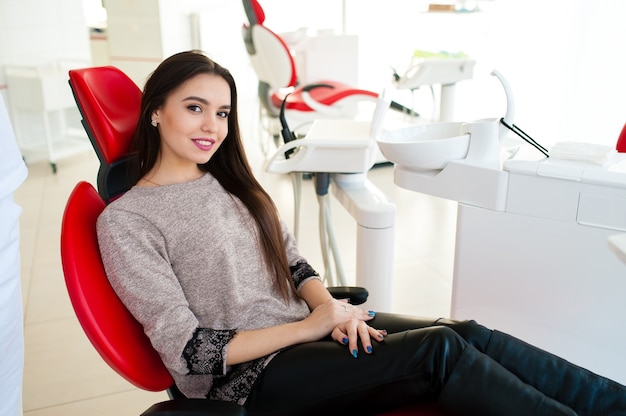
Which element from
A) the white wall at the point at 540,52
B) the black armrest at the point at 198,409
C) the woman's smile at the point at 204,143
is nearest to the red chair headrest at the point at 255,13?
the white wall at the point at 540,52

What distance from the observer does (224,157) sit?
4.60 feet

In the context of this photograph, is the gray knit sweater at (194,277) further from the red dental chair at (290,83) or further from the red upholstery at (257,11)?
the red upholstery at (257,11)

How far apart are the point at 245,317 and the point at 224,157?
37cm

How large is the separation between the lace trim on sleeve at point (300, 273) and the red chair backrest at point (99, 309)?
369 millimetres

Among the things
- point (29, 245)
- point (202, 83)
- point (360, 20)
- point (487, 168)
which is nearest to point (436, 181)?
point (487, 168)

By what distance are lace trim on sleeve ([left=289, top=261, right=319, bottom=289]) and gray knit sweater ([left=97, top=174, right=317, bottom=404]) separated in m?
0.06

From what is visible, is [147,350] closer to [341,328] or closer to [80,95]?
[341,328]

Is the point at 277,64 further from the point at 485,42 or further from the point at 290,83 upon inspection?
the point at 485,42

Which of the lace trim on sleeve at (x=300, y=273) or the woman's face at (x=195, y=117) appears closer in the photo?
the woman's face at (x=195, y=117)

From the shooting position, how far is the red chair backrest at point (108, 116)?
4.11 feet

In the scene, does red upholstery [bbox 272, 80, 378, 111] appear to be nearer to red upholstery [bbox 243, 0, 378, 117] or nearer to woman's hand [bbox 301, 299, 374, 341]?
red upholstery [bbox 243, 0, 378, 117]

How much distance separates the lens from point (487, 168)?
1.48 metres

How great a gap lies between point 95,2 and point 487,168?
7178 mm

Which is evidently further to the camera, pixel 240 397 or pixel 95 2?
pixel 95 2
